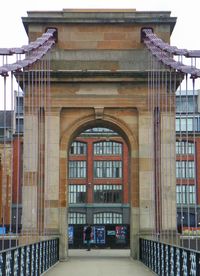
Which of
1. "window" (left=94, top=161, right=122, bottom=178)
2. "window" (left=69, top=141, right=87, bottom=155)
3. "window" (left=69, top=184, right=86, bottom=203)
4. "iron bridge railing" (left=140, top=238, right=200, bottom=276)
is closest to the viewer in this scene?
"iron bridge railing" (left=140, top=238, right=200, bottom=276)

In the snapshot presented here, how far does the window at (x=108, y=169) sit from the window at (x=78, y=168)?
1450mm

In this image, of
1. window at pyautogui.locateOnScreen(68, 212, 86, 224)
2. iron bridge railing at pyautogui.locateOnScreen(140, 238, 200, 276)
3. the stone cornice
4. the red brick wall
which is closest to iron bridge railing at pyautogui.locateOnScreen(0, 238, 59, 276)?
iron bridge railing at pyautogui.locateOnScreen(140, 238, 200, 276)

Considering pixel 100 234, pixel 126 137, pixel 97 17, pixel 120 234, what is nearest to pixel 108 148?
pixel 100 234

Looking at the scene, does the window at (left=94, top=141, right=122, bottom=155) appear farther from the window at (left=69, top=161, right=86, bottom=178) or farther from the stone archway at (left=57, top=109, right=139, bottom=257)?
the stone archway at (left=57, top=109, right=139, bottom=257)

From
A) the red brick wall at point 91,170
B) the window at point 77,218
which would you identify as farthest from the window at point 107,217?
the red brick wall at point 91,170

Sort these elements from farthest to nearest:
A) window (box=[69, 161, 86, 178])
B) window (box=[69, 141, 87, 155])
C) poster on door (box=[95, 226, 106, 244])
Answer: window (box=[69, 161, 86, 178]) < window (box=[69, 141, 87, 155]) < poster on door (box=[95, 226, 106, 244])

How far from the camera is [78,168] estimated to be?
270ft

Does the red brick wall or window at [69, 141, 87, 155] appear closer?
the red brick wall

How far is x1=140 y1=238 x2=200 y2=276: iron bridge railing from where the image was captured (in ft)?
44.7

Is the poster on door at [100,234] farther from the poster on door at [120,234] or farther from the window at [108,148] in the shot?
the window at [108,148]

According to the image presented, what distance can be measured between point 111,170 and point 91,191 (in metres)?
3.51

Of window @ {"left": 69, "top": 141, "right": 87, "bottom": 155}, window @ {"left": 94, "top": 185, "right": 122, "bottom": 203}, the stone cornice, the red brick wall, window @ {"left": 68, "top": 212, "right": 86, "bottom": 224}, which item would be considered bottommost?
window @ {"left": 68, "top": 212, "right": 86, "bottom": 224}

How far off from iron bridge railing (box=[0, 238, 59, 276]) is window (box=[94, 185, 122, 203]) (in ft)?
179

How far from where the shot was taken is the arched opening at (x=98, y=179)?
264 ft
